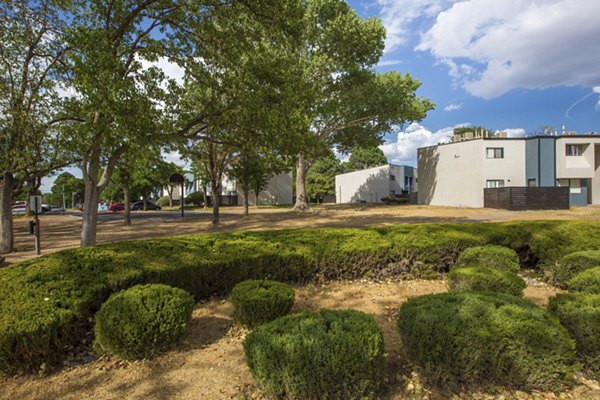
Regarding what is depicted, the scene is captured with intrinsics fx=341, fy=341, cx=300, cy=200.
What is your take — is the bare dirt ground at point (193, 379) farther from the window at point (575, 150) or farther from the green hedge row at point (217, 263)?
the window at point (575, 150)

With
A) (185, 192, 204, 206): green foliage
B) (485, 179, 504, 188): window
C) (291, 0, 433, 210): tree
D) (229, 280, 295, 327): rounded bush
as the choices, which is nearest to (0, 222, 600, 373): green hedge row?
(229, 280, 295, 327): rounded bush

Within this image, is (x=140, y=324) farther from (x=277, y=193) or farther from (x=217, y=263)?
(x=277, y=193)

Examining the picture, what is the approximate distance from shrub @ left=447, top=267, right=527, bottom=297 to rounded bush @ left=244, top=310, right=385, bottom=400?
2.29 meters

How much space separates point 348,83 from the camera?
26.2 metres

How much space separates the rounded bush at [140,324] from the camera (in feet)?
10.6

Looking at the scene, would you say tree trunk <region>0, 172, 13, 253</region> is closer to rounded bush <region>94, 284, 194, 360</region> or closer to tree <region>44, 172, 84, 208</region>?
rounded bush <region>94, 284, 194, 360</region>

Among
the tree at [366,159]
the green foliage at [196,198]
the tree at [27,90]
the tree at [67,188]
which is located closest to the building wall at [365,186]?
the tree at [366,159]

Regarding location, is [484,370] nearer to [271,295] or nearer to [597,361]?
[597,361]

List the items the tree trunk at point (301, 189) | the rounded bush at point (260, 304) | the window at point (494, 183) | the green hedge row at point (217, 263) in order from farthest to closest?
the tree trunk at point (301, 189) → the window at point (494, 183) → the rounded bush at point (260, 304) → the green hedge row at point (217, 263)

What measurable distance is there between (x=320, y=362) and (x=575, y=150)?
3837 centimetres

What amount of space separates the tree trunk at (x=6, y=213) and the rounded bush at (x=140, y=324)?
12272mm

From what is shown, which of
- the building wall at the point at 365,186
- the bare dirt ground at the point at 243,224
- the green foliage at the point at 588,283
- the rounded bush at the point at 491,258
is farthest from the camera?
the building wall at the point at 365,186

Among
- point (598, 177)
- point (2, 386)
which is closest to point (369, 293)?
point (2, 386)

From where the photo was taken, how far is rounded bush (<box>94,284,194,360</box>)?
10.6ft
